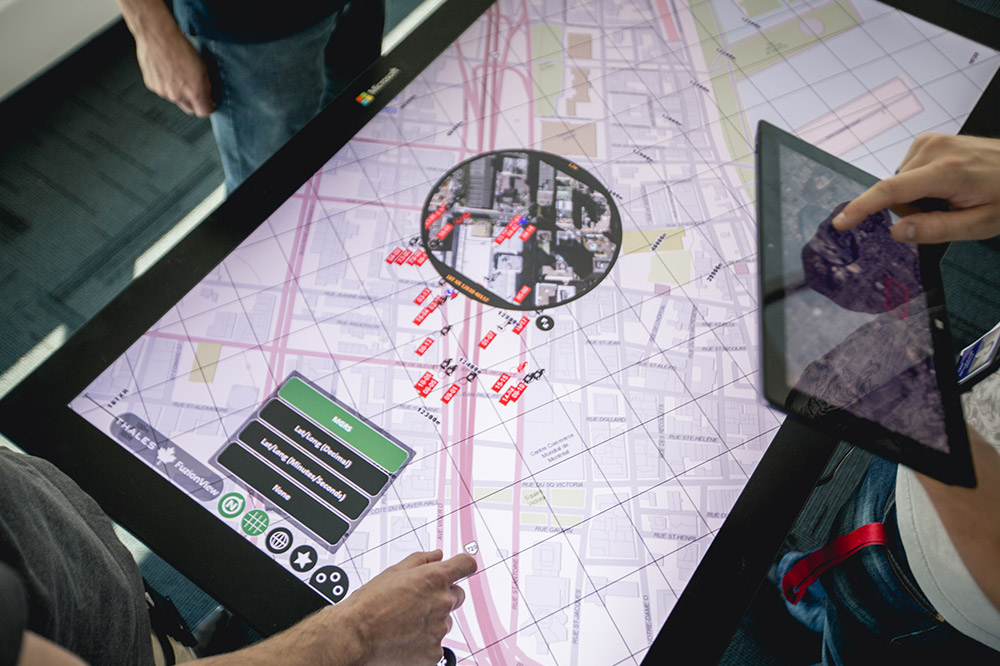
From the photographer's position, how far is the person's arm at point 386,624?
2.43 feet

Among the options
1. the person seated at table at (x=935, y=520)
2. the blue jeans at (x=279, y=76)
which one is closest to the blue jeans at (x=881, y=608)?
the person seated at table at (x=935, y=520)

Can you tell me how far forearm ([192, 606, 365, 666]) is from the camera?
72 cm

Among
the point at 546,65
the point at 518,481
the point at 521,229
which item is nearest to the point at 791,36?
the point at 546,65

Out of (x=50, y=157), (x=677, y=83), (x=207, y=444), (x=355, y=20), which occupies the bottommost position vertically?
(x=207, y=444)

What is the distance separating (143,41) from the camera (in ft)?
3.93

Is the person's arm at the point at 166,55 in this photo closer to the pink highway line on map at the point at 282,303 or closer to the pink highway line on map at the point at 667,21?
the pink highway line on map at the point at 282,303

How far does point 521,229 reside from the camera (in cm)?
109

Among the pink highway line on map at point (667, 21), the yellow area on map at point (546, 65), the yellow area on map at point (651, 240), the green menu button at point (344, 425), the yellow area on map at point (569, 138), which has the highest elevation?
the pink highway line on map at point (667, 21)

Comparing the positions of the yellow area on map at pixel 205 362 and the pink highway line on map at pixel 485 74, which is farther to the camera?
the pink highway line on map at pixel 485 74

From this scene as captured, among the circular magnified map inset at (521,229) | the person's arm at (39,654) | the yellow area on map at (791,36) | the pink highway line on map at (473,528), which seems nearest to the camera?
the person's arm at (39,654)

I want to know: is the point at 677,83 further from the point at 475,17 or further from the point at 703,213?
the point at 475,17

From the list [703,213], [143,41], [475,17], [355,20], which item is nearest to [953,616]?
[703,213]

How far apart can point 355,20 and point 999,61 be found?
4.39 ft

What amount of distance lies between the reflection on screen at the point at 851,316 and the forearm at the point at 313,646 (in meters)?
0.66
